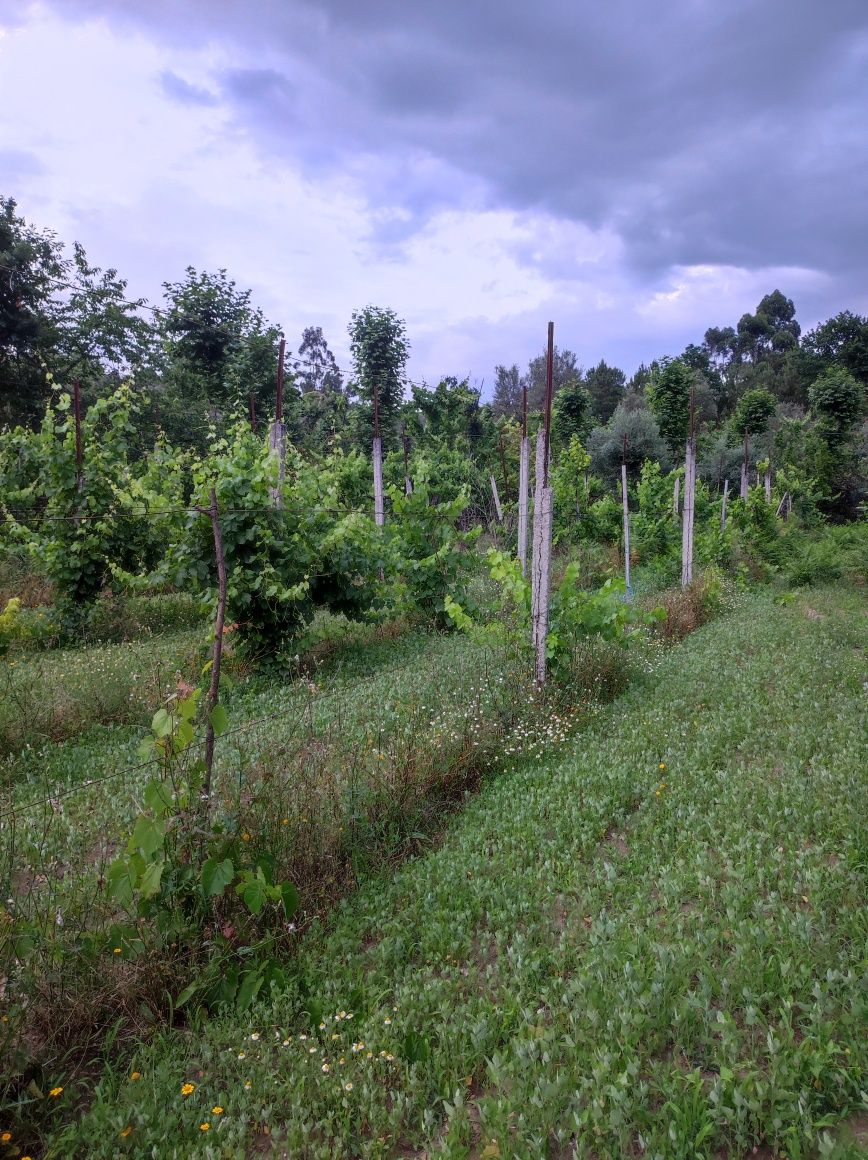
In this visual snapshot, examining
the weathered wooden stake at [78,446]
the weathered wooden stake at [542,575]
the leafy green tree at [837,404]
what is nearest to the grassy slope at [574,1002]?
the weathered wooden stake at [542,575]

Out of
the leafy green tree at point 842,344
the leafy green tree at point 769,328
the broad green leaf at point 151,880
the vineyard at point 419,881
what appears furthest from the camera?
the leafy green tree at point 769,328

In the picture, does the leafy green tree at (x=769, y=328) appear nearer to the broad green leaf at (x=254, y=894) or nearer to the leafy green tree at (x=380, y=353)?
the leafy green tree at (x=380, y=353)

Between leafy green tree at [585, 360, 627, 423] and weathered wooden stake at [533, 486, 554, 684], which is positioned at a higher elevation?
leafy green tree at [585, 360, 627, 423]

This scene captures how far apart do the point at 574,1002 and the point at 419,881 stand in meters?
1.27

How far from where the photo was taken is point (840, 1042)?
2.50 meters

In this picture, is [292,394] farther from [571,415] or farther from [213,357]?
[571,415]

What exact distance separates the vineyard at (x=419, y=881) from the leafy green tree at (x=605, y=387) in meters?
45.6

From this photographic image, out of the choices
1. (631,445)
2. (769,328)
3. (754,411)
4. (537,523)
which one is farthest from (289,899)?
(769,328)

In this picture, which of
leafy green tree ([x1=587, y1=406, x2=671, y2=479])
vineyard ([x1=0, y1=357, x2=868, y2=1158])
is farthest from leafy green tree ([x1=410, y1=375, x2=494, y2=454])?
vineyard ([x1=0, y1=357, x2=868, y2=1158])

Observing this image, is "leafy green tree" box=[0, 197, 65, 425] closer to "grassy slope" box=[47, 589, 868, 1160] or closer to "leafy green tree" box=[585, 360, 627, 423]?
"grassy slope" box=[47, 589, 868, 1160]

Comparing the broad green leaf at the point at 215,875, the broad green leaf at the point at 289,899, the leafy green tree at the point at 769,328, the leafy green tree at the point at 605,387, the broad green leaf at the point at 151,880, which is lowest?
the broad green leaf at the point at 289,899

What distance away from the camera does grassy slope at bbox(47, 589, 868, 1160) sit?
2.38 meters

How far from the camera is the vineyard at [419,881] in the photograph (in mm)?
2508

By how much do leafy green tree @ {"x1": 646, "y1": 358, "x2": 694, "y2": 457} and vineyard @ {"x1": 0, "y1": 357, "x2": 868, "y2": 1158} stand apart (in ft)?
80.9
